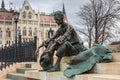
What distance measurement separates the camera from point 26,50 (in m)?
15.6

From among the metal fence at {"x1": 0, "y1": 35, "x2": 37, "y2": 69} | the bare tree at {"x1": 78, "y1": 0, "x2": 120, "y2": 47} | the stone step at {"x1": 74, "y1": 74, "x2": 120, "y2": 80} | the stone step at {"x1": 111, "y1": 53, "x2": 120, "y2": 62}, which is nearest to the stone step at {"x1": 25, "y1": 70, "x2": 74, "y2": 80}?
the stone step at {"x1": 74, "y1": 74, "x2": 120, "y2": 80}

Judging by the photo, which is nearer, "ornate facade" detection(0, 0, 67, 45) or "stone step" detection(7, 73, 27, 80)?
"stone step" detection(7, 73, 27, 80)

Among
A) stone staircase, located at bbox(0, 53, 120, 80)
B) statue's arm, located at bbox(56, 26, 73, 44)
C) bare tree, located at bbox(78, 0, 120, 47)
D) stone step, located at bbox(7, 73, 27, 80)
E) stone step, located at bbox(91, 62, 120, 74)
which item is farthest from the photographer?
bare tree, located at bbox(78, 0, 120, 47)

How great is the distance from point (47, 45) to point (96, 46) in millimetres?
1710

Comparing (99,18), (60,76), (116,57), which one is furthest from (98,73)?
(99,18)

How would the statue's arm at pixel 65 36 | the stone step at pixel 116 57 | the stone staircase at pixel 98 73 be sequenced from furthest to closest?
the statue's arm at pixel 65 36, the stone step at pixel 116 57, the stone staircase at pixel 98 73

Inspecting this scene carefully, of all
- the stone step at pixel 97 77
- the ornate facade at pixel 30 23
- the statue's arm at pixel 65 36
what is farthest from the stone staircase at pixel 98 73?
the ornate facade at pixel 30 23

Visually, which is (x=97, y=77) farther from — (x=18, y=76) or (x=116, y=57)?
(x=18, y=76)

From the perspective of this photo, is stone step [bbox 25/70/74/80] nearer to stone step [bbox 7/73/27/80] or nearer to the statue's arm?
the statue's arm

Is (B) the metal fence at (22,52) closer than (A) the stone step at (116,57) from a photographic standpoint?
No

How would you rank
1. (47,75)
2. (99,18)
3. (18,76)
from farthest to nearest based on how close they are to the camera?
(99,18)
(18,76)
(47,75)

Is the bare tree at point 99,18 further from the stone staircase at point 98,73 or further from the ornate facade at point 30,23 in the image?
the ornate facade at point 30,23

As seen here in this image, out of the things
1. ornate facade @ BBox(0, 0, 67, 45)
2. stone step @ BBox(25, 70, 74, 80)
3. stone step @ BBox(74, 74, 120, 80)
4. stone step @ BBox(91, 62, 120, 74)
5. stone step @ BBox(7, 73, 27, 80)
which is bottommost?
stone step @ BBox(7, 73, 27, 80)

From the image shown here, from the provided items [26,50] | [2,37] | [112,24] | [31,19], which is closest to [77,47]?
[26,50]
